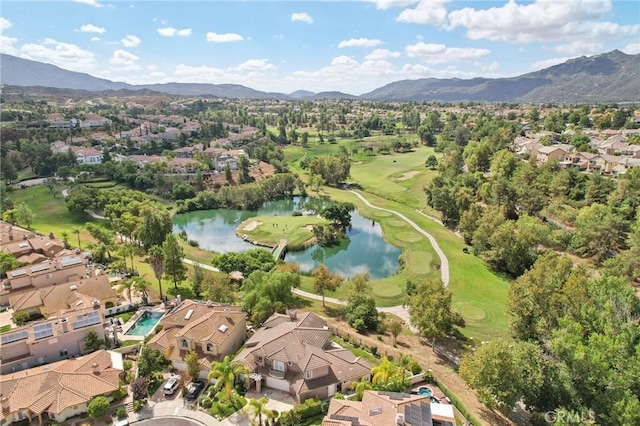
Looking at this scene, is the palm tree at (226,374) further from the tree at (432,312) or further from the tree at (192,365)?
the tree at (432,312)

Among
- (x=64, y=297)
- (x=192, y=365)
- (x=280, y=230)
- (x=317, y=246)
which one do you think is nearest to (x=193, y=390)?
(x=192, y=365)

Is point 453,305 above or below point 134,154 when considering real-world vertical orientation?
below

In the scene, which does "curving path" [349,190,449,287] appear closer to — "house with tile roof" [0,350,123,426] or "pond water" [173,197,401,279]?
"pond water" [173,197,401,279]

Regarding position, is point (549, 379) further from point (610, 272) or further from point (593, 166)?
point (593, 166)

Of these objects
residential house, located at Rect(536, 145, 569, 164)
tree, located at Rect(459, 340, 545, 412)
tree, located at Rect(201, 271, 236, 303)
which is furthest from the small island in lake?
residential house, located at Rect(536, 145, 569, 164)

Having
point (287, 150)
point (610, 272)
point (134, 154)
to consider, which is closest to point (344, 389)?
point (610, 272)
